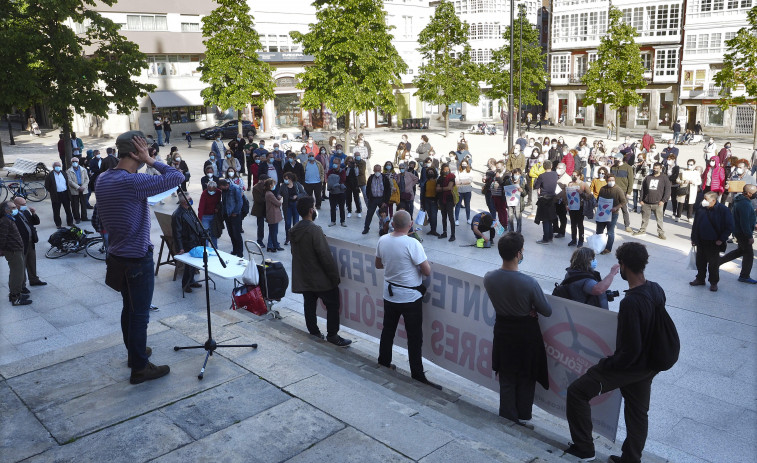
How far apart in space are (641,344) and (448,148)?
119 ft

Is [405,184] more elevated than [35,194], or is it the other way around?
[405,184]

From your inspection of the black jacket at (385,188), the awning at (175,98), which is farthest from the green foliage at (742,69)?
the awning at (175,98)

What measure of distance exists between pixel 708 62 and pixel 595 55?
984cm

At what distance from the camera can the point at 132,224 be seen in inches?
207

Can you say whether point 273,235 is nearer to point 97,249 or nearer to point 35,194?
point 97,249

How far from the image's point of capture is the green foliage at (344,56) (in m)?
32.8

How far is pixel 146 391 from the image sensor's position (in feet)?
18.0

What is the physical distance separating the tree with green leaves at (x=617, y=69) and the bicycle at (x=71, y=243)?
3642 centimetres

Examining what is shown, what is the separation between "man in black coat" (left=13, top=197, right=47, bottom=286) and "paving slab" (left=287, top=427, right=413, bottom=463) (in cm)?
825

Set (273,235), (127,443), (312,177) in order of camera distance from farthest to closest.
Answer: (312,177) < (273,235) < (127,443)

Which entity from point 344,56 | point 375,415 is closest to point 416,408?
point 375,415

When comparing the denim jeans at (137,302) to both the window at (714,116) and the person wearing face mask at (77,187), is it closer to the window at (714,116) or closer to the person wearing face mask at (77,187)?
the person wearing face mask at (77,187)

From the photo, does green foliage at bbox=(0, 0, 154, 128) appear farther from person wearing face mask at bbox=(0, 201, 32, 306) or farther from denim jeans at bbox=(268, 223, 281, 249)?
person wearing face mask at bbox=(0, 201, 32, 306)

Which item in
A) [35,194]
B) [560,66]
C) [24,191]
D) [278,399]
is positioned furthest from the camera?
[560,66]
